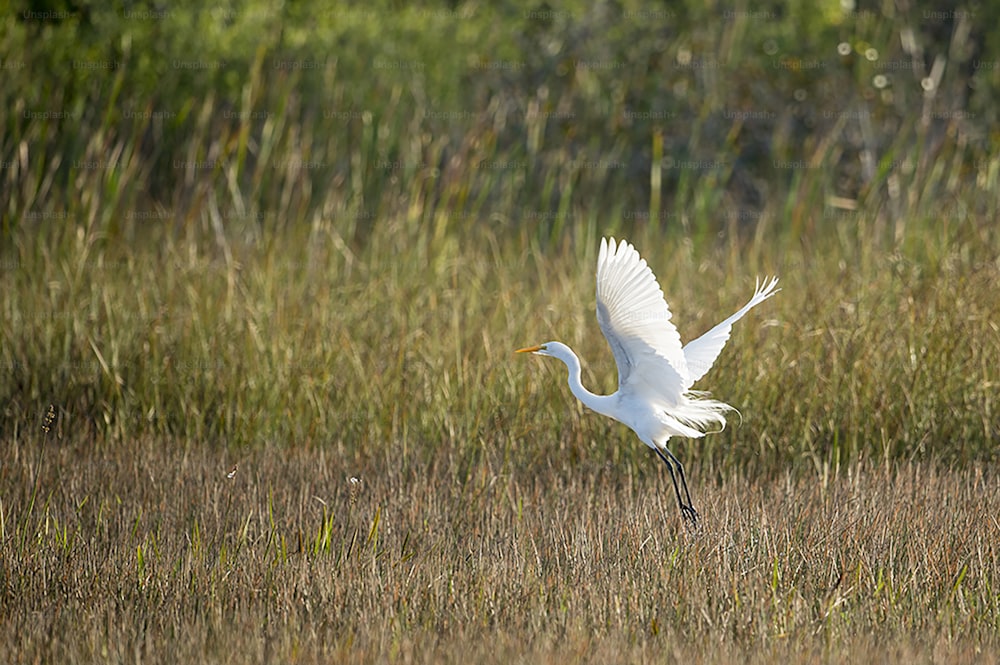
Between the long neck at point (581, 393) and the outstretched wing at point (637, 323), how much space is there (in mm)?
95

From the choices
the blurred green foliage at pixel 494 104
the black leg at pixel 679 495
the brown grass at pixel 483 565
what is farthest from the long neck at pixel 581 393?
the blurred green foliage at pixel 494 104

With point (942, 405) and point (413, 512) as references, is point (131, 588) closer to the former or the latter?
point (413, 512)

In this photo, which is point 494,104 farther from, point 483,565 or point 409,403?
point 483,565

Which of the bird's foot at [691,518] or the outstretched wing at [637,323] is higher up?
the outstretched wing at [637,323]

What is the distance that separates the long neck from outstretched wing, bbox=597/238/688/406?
0.09 metres

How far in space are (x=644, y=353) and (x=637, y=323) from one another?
6.0 inches

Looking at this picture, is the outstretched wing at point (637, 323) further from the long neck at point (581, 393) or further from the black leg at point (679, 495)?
the black leg at point (679, 495)

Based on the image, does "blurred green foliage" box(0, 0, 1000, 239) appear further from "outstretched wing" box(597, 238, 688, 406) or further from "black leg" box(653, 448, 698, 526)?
"outstretched wing" box(597, 238, 688, 406)

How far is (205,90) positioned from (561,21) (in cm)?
361

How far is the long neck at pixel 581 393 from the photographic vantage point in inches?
171

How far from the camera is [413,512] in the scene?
4711 millimetres

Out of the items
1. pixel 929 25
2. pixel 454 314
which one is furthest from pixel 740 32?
pixel 454 314

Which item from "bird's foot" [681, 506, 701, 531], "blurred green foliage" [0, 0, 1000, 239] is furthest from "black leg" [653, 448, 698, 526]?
"blurred green foliage" [0, 0, 1000, 239]

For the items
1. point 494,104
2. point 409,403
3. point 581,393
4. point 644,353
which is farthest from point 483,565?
point 494,104
